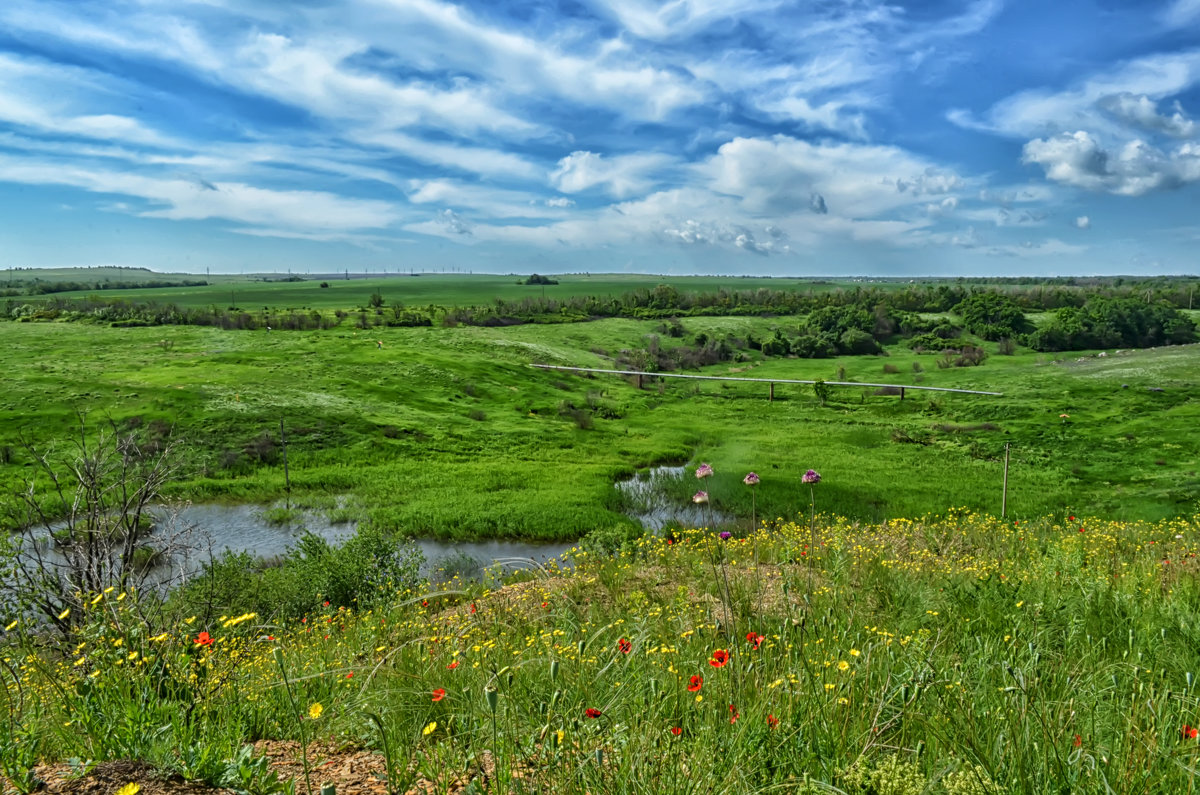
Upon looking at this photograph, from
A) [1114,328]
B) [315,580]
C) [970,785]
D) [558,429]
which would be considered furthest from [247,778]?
[1114,328]

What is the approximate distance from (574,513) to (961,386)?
42759 millimetres

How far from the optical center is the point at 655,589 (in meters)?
8.71

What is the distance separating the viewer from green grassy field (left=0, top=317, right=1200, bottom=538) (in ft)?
83.7

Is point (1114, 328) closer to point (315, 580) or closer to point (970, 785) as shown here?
point (315, 580)

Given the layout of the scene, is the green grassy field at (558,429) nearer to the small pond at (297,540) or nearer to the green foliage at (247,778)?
the small pond at (297,540)

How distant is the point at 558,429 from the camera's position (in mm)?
39594

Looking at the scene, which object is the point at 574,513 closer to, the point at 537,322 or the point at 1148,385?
the point at 1148,385

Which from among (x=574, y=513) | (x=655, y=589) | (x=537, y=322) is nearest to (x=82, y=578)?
(x=655, y=589)

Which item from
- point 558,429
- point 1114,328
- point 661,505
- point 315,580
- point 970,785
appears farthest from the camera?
point 1114,328

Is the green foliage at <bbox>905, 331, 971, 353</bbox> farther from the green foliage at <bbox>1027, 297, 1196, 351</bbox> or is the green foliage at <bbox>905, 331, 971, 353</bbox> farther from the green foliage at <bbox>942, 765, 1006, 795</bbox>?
the green foliage at <bbox>942, 765, 1006, 795</bbox>

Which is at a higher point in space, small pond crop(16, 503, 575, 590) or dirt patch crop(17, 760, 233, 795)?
dirt patch crop(17, 760, 233, 795)

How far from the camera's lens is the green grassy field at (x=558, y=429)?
25.5m

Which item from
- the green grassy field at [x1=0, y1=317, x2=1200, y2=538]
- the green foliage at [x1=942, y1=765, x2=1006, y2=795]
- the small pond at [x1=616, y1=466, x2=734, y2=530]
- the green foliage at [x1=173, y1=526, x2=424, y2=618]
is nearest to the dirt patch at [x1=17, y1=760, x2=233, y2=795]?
the green foliage at [x1=942, y1=765, x2=1006, y2=795]

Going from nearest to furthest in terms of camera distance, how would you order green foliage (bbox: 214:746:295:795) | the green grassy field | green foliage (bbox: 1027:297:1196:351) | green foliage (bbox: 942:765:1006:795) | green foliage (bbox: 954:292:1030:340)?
green foliage (bbox: 942:765:1006:795) < green foliage (bbox: 214:746:295:795) < the green grassy field < green foliage (bbox: 1027:297:1196:351) < green foliage (bbox: 954:292:1030:340)
